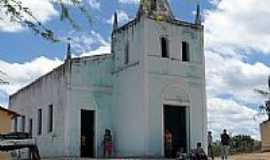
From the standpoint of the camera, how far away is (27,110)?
36625 mm

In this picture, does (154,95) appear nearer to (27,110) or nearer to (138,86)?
(138,86)

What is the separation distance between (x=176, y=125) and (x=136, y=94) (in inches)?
116

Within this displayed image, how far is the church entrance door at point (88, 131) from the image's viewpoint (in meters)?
29.2

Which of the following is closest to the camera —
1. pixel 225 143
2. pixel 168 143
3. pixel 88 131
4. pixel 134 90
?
pixel 225 143

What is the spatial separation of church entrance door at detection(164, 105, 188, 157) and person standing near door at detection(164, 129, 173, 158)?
22cm

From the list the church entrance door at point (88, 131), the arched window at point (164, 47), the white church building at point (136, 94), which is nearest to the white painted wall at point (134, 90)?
the white church building at point (136, 94)

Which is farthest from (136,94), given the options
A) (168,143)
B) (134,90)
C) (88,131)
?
(88,131)

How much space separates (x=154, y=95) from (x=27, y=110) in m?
13.0

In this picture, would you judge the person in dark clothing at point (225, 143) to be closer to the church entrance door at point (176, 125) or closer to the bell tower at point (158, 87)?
the bell tower at point (158, 87)

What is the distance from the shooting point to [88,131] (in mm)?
29375

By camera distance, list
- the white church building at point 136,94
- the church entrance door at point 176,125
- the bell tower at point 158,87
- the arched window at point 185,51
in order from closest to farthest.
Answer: the bell tower at point 158,87, the white church building at point 136,94, the church entrance door at point 176,125, the arched window at point 185,51

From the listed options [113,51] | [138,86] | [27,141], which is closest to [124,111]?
[138,86]

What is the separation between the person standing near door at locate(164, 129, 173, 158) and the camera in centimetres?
2725

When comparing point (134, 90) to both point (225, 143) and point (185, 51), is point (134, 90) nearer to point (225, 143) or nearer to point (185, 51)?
point (185, 51)
